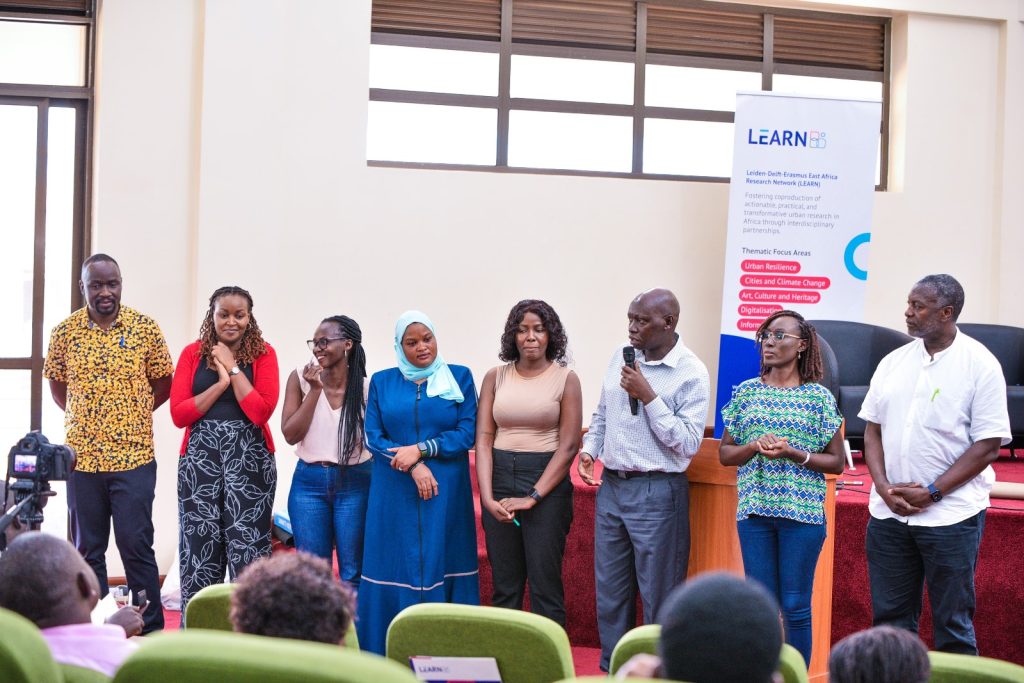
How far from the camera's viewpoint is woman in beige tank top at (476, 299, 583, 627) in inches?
166

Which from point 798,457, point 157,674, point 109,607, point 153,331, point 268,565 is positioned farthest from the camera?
point 109,607

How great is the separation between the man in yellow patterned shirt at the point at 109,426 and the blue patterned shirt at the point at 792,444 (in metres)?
2.54

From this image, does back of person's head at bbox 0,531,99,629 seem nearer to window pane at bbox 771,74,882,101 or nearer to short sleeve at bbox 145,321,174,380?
short sleeve at bbox 145,321,174,380

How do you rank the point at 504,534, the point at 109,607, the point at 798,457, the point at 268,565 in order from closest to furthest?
the point at 268,565 → the point at 798,457 → the point at 504,534 → the point at 109,607

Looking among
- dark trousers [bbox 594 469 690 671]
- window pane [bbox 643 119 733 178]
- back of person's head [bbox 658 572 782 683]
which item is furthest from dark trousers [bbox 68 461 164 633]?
window pane [bbox 643 119 733 178]

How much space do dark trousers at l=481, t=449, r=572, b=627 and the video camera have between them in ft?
5.41

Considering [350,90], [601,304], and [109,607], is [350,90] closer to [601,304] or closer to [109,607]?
[601,304]

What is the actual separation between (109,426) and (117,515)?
38cm

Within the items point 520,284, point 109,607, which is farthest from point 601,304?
point 109,607

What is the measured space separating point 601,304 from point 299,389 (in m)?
3.10

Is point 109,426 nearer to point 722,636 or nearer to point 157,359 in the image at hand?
point 157,359

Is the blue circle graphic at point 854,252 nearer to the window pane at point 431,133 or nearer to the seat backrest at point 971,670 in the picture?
the window pane at point 431,133

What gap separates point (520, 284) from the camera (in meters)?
7.05

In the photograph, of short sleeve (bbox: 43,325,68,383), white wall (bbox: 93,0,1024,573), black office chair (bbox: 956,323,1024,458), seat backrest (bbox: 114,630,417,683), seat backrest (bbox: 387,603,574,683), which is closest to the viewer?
seat backrest (bbox: 114,630,417,683)
